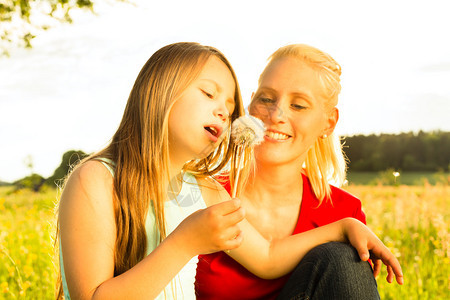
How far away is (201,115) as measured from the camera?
186 centimetres

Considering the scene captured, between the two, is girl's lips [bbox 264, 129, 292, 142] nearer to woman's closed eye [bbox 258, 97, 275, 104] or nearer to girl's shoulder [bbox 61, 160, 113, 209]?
woman's closed eye [bbox 258, 97, 275, 104]

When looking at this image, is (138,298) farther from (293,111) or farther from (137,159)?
(293,111)

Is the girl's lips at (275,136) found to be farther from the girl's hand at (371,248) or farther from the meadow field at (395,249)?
the meadow field at (395,249)

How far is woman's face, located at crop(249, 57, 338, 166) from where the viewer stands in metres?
2.38

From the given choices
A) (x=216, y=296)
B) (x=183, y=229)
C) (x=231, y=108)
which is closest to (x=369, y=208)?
(x=216, y=296)

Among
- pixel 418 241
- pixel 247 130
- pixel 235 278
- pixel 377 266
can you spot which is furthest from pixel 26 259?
pixel 418 241

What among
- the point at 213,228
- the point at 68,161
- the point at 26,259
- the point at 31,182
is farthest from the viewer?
the point at 31,182

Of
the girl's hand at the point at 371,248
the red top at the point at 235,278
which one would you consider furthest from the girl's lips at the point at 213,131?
the girl's hand at the point at 371,248

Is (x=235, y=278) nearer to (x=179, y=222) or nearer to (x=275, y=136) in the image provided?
(x=179, y=222)

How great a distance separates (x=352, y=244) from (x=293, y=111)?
725 millimetres

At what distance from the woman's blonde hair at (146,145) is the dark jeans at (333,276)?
2.04 feet

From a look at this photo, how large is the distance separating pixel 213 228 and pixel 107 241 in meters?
0.44

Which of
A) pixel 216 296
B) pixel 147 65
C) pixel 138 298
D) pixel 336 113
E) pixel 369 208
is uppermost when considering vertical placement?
pixel 147 65

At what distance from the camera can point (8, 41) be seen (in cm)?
513
